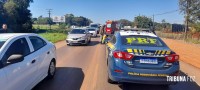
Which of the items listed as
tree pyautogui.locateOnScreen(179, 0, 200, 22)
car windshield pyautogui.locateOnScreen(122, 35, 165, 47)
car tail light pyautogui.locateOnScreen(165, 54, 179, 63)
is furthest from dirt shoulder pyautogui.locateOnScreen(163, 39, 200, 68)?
tree pyautogui.locateOnScreen(179, 0, 200, 22)

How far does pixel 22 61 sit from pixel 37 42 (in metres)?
1.70

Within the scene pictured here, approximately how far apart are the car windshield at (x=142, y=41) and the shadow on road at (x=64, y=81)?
Result: 70.3 inches

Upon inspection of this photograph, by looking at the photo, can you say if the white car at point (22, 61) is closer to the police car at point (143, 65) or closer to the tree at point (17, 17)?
the police car at point (143, 65)

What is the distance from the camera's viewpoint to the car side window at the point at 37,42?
6803 mm

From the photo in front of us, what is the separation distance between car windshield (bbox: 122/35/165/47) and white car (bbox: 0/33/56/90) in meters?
2.26

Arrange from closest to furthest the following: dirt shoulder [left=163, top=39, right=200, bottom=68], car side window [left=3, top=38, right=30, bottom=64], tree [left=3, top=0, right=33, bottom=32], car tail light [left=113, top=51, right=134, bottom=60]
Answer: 1. car side window [left=3, top=38, right=30, bottom=64]
2. car tail light [left=113, top=51, right=134, bottom=60]
3. dirt shoulder [left=163, top=39, right=200, bottom=68]
4. tree [left=3, top=0, right=33, bottom=32]

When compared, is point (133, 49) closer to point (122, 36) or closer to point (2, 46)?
point (122, 36)

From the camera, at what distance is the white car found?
4.94 meters

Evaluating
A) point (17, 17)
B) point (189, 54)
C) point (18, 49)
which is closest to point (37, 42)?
point (18, 49)

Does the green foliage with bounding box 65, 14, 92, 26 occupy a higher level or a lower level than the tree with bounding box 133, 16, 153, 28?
higher

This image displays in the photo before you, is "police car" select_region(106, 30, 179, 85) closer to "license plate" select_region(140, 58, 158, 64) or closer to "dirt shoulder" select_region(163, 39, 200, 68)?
"license plate" select_region(140, 58, 158, 64)

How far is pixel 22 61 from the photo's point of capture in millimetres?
5570

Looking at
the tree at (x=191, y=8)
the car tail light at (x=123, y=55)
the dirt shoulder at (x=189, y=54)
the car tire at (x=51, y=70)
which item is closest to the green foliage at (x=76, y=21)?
the tree at (x=191, y=8)

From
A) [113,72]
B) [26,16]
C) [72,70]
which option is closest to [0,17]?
[26,16]
